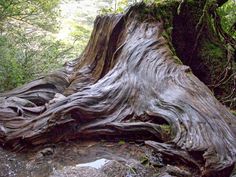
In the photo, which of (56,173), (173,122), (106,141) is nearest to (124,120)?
(106,141)

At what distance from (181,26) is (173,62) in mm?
1460

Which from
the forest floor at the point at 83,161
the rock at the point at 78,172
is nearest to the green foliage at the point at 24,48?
the forest floor at the point at 83,161

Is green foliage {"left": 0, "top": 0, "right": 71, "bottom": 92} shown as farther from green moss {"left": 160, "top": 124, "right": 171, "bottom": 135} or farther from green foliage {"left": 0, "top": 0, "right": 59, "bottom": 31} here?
green moss {"left": 160, "top": 124, "right": 171, "bottom": 135}

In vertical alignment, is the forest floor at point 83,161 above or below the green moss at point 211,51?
below

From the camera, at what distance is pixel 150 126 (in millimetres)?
3469

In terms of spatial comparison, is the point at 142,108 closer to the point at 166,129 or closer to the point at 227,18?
the point at 166,129

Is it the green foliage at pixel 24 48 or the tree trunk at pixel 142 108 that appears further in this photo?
the green foliage at pixel 24 48

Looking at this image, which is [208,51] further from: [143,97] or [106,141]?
[106,141]

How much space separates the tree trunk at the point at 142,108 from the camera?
3020 millimetres

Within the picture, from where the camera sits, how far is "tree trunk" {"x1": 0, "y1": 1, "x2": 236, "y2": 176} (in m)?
3.02

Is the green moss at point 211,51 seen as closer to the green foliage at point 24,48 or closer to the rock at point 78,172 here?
the rock at point 78,172

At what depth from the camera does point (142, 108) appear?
12.3 ft

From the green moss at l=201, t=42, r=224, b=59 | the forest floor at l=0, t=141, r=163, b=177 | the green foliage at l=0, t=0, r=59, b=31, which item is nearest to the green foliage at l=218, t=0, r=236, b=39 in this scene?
the green moss at l=201, t=42, r=224, b=59

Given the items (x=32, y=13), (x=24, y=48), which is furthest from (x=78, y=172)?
(x=32, y=13)
